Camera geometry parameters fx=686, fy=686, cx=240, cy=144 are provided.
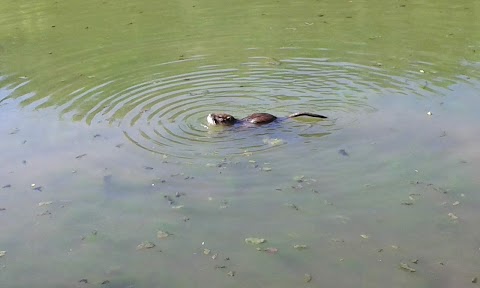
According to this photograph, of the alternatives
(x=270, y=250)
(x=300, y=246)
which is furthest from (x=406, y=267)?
(x=270, y=250)

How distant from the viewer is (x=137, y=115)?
7934 mm

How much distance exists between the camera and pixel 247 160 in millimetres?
6480

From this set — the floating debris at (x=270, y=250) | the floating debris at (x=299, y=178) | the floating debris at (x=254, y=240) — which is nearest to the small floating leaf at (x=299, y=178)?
the floating debris at (x=299, y=178)

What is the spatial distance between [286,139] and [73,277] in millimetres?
2760

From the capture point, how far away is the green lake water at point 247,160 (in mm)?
4984

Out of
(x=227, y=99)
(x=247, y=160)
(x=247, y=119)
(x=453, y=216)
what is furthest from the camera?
(x=227, y=99)

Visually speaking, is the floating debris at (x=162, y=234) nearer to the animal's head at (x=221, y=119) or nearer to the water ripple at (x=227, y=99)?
the water ripple at (x=227, y=99)

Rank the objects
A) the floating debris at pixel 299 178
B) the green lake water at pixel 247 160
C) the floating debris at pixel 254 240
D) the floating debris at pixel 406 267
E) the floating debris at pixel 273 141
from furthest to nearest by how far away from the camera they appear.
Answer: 1. the floating debris at pixel 273 141
2. the floating debris at pixel 299 178
3. the floating debris at pixel 254 240
4. the green lake water at pixel 247 160
5. the floating debris at pixel 406 267

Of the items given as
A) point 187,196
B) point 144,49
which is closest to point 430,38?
point 144,49

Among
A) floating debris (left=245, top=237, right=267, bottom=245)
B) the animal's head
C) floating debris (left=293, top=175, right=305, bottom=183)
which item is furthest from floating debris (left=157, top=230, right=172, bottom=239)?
the animal's head

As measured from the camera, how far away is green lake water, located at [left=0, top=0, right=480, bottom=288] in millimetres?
4984

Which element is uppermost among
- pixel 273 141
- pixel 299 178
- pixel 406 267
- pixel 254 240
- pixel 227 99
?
pixel 227 99

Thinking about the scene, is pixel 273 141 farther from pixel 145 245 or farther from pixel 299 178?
pixel 145 245

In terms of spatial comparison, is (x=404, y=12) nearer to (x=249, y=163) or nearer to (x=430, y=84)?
(x=430, y=84)
